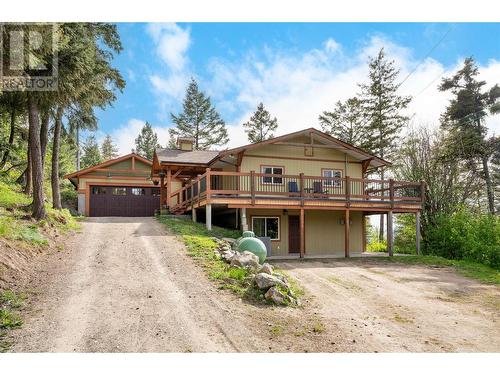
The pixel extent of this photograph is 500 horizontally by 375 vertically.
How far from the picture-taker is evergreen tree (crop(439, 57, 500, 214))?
22078mm

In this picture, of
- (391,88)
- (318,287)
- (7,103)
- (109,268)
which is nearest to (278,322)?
(318,287)

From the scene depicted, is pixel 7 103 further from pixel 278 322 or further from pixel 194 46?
pixel 278 322

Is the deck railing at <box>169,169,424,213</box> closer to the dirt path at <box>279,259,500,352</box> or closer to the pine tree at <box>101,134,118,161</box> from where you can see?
the dirt path at <box>279,259,500,352</box>

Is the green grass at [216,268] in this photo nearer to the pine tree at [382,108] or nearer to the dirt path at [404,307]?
the dirt path at [404,307]

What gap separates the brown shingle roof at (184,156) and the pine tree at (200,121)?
21.1 metres

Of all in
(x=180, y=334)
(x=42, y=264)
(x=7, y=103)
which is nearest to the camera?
(x=180, y=334)

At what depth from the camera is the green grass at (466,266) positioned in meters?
12.3

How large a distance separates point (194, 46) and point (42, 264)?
618 cm

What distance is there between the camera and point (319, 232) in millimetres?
18359

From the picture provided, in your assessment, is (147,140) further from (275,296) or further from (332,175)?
(275,296)

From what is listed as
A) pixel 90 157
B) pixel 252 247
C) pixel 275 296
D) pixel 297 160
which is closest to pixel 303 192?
pixel 297 160

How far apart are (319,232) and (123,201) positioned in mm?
14455

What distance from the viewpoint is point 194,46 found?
7254 millimetres

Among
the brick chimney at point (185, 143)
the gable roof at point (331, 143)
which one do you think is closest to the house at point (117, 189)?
the brick chimney at point (185, 143)
